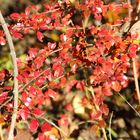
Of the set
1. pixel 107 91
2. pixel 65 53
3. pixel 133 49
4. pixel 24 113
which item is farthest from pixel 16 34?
pixel 107 91

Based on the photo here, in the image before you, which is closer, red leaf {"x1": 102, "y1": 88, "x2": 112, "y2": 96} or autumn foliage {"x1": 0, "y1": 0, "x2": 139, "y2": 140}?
autumn foliage {"x1": 0, "y1": 0, "x2": 139, "y2": 140}

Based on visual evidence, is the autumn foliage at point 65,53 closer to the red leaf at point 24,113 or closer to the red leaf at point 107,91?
the red leaf at point 24,113

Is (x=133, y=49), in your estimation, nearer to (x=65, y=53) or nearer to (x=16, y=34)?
(x=65, y=53)

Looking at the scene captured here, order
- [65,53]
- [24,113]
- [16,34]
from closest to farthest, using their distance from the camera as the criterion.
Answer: [24,113] < [16,34] < [65,53]

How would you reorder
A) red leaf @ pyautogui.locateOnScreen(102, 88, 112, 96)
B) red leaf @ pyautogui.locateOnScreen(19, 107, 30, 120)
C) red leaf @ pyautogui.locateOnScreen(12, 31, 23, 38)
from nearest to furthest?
red leaf @ pyautogui.locateOnScreen(19, 107, 30, 120)
red leaf @ pyautogui.locateOnScreen(12, 31, 23, 38)
red leaf @ pyautogui.locateOnScreen(102, 88, 112, 96)

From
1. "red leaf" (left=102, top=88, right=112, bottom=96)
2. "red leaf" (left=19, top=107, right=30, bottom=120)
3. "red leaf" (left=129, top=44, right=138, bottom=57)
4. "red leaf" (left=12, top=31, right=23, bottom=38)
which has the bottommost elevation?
"red leaf" (left=102, top=88, right=112, bottom=96)

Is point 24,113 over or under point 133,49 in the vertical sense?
under

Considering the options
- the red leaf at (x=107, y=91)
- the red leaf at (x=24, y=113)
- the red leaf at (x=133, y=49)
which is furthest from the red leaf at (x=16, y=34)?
the red leaf at (x=107, y=91)

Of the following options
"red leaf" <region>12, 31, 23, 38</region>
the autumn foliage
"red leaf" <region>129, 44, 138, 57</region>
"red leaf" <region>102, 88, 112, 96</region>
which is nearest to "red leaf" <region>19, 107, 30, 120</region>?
the autumn foliage

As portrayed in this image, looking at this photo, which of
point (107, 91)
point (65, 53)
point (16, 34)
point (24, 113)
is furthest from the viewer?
point (107, 91)

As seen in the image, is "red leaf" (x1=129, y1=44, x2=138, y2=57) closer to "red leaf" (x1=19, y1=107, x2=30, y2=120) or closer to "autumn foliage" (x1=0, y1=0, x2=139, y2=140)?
"autumn foliage" (x1=0, y1=0, x2=139, y2=140)

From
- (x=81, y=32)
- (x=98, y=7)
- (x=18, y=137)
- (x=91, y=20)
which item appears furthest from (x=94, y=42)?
(x=91, y=20)
